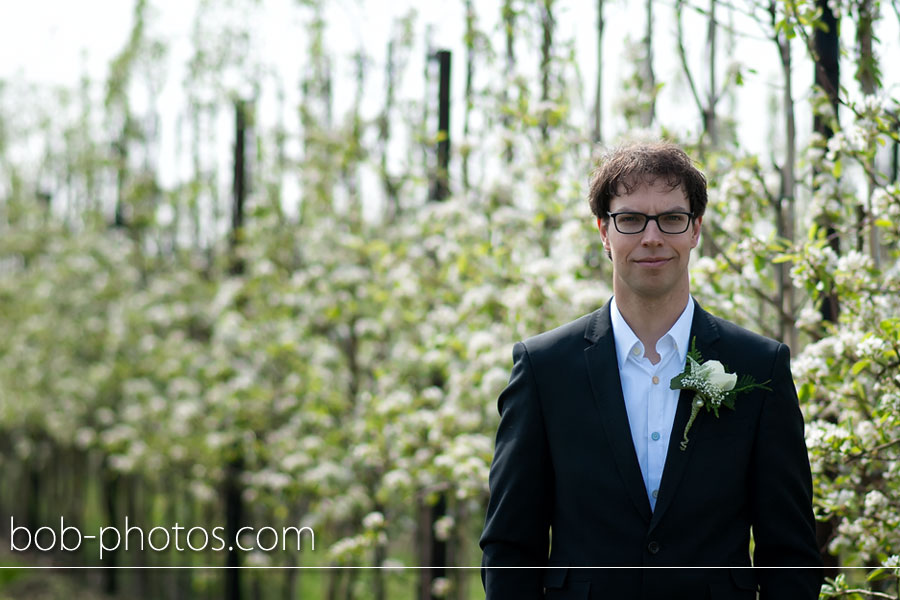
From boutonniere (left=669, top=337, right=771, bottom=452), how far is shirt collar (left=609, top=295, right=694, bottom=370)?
9 centimetres

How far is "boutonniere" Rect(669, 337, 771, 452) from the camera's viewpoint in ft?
7.73

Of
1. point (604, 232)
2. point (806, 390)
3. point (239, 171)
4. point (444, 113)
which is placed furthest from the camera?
point (239, 171)

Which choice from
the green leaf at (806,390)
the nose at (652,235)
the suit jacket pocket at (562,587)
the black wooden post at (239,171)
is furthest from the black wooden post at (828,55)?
the black wooden post at (239,171)

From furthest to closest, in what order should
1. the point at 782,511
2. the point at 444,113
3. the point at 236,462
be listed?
the point at 236,462, the point at 444,113, the point at 782,511

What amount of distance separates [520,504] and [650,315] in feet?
1.91

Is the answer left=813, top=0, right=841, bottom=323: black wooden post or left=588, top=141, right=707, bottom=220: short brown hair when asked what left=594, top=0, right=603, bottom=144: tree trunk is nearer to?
left=813, top=0, right=841, bottom=323: black wooden post

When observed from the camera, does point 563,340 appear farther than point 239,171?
No

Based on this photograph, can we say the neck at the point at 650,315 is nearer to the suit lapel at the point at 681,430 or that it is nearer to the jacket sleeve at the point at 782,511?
the suit lapel at the point at 681,430

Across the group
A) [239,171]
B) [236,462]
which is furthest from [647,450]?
[239,171]

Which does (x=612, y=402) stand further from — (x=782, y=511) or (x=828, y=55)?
(x=828, y=55)

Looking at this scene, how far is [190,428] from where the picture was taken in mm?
11461

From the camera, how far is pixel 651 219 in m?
2.40

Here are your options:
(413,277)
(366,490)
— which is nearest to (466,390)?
(413,277)

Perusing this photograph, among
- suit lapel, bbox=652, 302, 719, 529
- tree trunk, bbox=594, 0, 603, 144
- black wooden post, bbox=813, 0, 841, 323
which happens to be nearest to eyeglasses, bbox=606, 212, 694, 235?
suit lapel, bbox=652, 302, 719, 529
